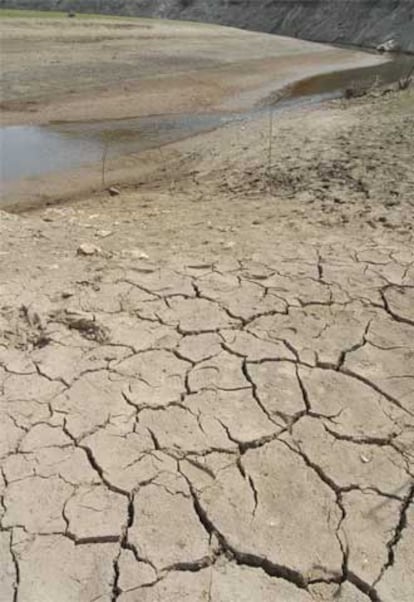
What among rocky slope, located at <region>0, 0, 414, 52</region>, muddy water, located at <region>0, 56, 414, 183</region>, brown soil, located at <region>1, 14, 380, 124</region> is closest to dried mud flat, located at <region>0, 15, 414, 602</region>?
muddy water, located at <region>0, 56, 414, 183</region>

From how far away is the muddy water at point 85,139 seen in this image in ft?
27.4

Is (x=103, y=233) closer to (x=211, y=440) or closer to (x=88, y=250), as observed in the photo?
(x=88, y=250)

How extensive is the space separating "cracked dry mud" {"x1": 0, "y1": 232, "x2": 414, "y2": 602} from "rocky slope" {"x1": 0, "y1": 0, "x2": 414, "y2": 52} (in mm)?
25538

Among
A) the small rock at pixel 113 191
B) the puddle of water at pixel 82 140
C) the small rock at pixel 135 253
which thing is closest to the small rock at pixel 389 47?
the puddle of water at pixel 82 140

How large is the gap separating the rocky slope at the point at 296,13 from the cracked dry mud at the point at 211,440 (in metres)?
25.5

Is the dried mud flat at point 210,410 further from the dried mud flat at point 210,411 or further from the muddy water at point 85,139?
the muddy water at point 85,139

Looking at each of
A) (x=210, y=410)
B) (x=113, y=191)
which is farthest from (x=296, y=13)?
(x=210, y=410)

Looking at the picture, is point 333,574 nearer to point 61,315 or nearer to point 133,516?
point 133,516

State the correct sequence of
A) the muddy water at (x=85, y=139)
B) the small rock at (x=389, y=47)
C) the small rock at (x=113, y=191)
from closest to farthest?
1. the small rock at (x=113, y=191)
2. the muddy water at (x=85, y=139)
3. the small rock at (x=389, y=47)

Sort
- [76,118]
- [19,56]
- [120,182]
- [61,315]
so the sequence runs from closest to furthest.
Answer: [61,315] → [120,182] → [76,118] → [19,56]

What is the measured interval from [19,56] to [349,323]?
592 inches

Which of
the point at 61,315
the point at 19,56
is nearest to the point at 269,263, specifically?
the point at 61,315

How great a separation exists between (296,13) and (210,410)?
1411 inches

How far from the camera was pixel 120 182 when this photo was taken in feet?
24.7
